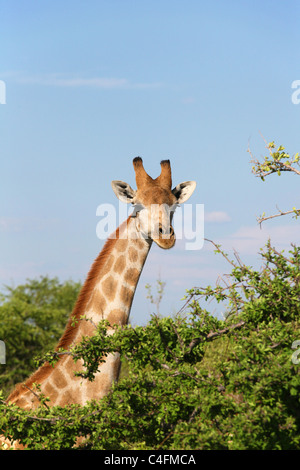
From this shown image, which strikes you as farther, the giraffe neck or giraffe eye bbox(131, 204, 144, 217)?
giraffe eye bbox(131, 204, 144, 217)

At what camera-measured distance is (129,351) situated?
6203 mm

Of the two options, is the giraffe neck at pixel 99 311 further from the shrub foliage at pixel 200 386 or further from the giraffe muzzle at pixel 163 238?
the shrub foliage at pixel 200 386

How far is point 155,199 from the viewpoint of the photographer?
Result: 877 centimetres

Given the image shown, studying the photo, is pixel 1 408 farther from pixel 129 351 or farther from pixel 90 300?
pixel 90 300

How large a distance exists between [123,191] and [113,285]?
62.0 inches

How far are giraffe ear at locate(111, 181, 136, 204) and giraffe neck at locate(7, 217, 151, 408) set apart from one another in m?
0.50

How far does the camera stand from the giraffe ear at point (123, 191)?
905 cm

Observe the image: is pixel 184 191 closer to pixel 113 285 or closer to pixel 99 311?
pixel 113 285

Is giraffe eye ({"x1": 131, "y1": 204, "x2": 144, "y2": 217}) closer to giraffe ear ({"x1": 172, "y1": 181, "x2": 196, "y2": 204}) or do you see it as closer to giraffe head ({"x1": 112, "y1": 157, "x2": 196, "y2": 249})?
giraffe head ({"x1": 112, "y1": 157, "x2": 196, "y2": 249})

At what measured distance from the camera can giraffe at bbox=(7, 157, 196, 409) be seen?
768 centimetres

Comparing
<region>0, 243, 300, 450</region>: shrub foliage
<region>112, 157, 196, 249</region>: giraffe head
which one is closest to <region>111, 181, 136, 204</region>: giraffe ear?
<region>112, 157, 196, 249</region>: giraffe head

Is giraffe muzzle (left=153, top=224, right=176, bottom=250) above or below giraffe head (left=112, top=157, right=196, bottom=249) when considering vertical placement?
below
